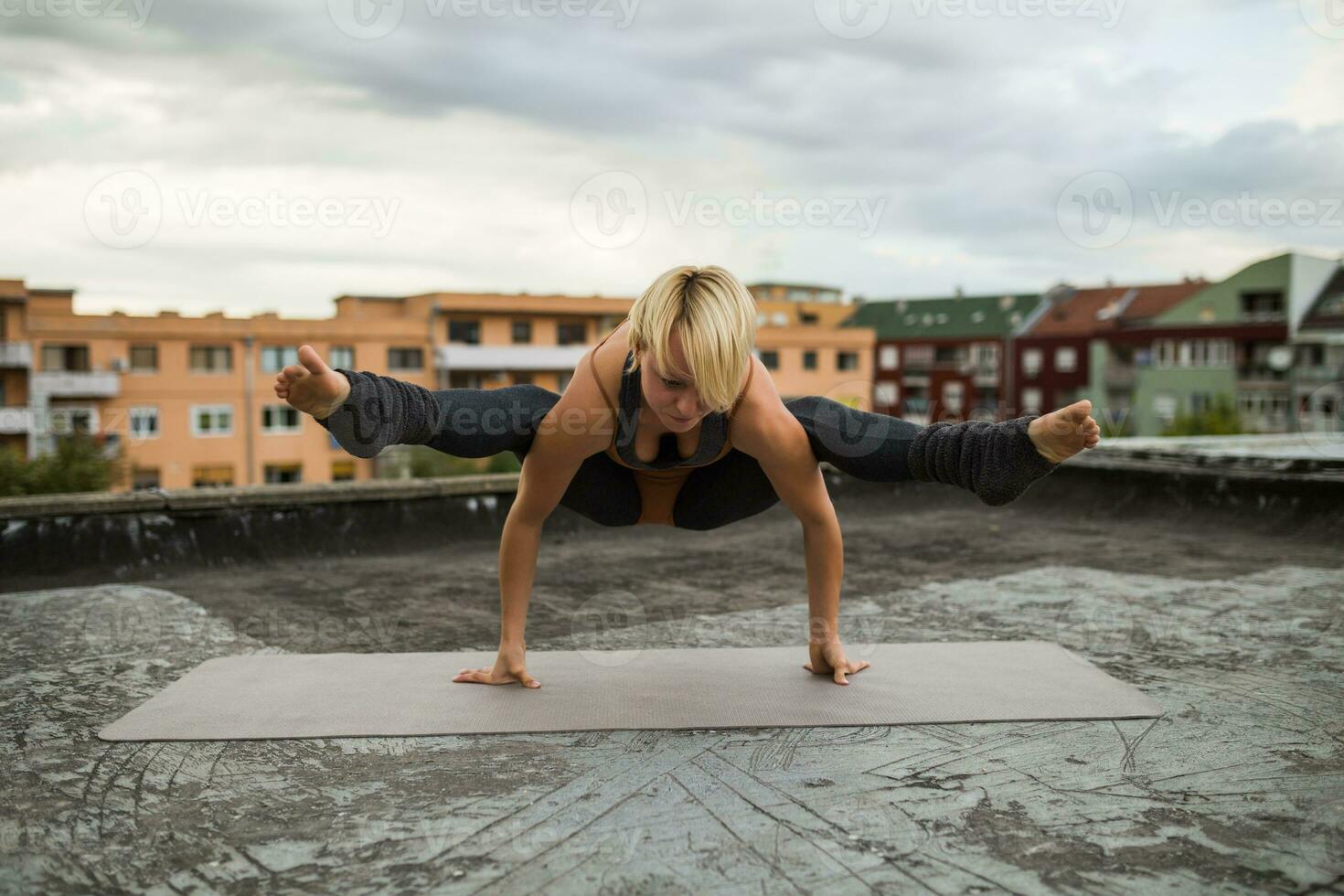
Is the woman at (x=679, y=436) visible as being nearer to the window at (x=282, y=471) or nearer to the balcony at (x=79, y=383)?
the balcony at (x=79, y=383)

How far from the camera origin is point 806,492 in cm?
306

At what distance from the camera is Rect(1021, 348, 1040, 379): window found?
50.2m

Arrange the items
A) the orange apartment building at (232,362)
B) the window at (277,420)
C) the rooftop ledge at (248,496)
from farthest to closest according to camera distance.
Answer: the window at (277,420), the orange apartment building at (232,362), the rooftop ledge at (248,496)

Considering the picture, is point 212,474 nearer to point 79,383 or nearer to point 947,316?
point 79,383

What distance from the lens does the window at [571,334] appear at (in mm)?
43062

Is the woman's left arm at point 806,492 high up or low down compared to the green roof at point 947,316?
down

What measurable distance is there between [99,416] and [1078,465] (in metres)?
36.4

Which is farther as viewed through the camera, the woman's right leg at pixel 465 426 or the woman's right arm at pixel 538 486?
the woman's right arm at pixel 538 486

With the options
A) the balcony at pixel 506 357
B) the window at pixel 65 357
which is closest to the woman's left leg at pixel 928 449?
the balcony at pixel 506 357

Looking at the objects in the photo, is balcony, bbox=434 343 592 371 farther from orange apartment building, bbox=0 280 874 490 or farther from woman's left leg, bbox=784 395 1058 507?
woman's left leg, bbox=784 395 1058 507

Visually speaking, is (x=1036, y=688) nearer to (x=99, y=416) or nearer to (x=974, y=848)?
(x=974, y=848)

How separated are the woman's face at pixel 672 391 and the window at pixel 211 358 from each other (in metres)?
37.6

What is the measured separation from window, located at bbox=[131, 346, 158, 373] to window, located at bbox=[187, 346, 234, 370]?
1093mm

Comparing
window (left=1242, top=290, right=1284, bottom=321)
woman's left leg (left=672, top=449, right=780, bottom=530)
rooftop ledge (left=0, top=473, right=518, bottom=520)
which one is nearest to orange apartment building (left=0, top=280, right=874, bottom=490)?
window (left=1242, top=290, right=1284, bottom=321)
